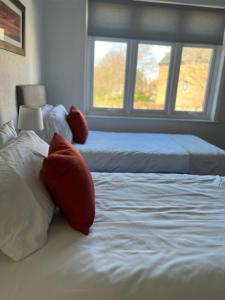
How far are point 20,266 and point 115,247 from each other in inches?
14.3

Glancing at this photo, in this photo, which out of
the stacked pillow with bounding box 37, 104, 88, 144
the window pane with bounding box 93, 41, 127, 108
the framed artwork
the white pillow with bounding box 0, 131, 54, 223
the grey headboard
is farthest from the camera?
the window pane with bounding box 93, 41, 127, 108

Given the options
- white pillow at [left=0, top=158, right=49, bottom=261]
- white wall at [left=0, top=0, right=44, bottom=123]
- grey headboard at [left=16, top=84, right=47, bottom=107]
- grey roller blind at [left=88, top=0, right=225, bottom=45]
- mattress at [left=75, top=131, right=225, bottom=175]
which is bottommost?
mattress at [left=75, top=131, right=225, bottom=175]

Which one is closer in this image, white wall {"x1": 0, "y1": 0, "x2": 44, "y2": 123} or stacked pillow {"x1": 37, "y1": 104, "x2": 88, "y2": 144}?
white wall {"x1": 0, "y1": 0, "x2": 44, "y2": 123}

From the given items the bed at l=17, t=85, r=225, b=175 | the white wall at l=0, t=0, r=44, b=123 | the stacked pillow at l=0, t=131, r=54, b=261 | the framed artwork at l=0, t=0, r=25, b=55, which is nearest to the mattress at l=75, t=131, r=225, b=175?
the bed at l=17, t=85, r=225, b=175

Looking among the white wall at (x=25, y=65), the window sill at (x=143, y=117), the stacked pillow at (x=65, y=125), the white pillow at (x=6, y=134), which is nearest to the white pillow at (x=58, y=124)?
the stacked pillow at (x=65, y=125)

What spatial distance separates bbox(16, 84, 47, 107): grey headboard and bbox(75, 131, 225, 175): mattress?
654 mm

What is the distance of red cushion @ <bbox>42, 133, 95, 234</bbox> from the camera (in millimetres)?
1074

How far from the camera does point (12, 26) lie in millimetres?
2041

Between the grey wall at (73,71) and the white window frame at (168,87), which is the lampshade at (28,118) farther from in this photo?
the white window frame at (168,87)

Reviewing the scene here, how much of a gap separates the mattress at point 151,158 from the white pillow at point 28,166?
120cm

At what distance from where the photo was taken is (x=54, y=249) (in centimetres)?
97

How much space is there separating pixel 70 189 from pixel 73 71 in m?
2.67

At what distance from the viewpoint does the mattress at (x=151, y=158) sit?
95.7 inches

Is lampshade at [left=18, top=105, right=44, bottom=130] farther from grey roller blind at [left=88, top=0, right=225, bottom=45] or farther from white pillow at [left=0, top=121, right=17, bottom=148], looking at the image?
grey roller blind at [left=88, top=0, right=225, bottom=45]
